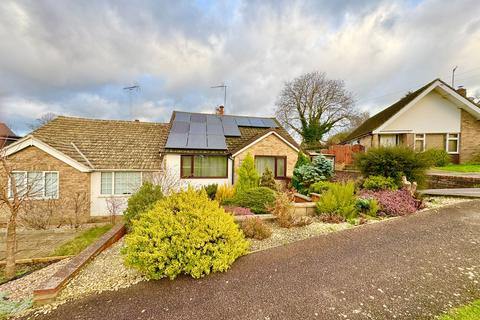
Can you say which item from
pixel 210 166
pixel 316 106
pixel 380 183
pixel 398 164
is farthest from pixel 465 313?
pixel 316 106

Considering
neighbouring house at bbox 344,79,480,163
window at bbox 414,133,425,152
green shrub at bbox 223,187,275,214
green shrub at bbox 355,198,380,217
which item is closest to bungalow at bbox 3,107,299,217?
green shrub at bbox 223,187,275,214

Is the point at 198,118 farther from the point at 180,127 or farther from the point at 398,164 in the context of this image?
the point at 398,164

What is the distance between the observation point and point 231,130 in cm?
1570

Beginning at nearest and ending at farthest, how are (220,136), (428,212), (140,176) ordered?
(428,212), (140,176), (220,136)

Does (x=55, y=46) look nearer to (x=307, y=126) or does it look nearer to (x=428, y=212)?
(x=428, y=212)

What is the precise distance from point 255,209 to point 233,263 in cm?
336

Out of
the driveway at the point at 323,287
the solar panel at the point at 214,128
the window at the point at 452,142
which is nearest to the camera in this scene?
the driveway at the point at 323,287

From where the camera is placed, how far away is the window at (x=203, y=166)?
42.8 ft

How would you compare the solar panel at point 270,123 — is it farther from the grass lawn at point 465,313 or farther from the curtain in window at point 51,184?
the grass lawn at point 465,313

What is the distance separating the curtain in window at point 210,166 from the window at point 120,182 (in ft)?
12.0

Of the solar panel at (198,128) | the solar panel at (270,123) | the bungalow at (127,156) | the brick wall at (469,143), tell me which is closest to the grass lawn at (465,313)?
the bungalow at (127,156)

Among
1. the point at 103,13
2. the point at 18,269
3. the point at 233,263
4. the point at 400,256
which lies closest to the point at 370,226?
the point at 400,256

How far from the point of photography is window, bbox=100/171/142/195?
12.2m

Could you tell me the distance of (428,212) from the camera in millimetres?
6406
